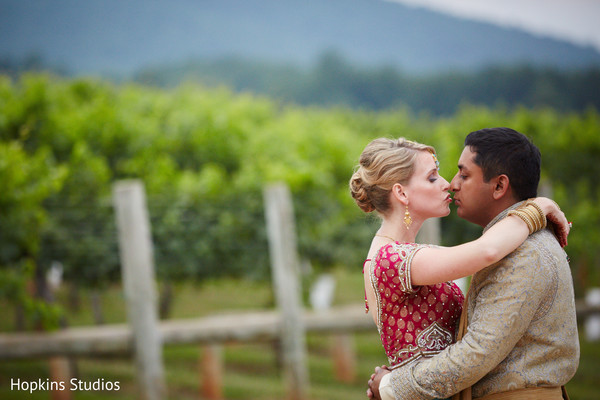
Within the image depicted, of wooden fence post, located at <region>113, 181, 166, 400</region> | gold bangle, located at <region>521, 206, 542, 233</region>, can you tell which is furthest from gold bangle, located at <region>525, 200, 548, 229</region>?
wooden fence post, located at <region>113, 181, 166, 400</region>

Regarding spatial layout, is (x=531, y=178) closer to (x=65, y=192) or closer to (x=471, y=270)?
(x=471, y=270)

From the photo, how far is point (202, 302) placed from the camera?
1041 centimetres

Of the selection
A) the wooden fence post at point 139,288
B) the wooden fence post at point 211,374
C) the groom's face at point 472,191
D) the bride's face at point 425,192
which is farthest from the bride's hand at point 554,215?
the wooden fence post at point 211,374

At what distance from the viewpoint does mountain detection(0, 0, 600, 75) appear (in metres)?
19.9

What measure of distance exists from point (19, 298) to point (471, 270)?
5.19 meters

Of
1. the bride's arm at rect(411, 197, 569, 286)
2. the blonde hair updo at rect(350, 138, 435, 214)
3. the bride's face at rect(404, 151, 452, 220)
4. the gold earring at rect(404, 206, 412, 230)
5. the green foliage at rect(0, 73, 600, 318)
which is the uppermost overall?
the green foliage at rect(0, 73, 600, 318)

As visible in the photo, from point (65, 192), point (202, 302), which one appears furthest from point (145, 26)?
point (65, 192)

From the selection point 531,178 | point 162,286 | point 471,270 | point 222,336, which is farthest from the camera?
point 162,286

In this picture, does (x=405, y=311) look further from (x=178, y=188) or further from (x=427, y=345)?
(x=178, y=188)

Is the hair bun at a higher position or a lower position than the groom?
higher

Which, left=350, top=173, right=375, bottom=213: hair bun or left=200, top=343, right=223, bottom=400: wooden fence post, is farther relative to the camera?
left=200, top=343, right=223, bottom=400: wooden fence post

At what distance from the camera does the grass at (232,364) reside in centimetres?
798

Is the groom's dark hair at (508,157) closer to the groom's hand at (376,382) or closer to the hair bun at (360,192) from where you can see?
the hair bun at (360,192)

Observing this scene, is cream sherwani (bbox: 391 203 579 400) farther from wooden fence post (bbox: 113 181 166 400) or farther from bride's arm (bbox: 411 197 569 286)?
wooden fence post (bbox: 113 181 166 400)
